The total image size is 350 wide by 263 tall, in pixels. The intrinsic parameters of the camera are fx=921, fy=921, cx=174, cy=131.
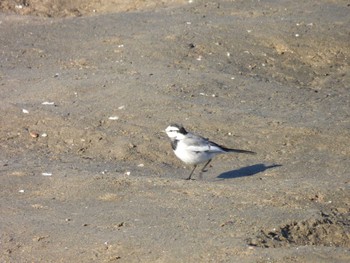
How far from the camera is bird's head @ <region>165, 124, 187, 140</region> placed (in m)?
11.0

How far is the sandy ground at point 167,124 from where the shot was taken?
856 centimetres

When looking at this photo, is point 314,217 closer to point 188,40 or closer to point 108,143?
point 108,143

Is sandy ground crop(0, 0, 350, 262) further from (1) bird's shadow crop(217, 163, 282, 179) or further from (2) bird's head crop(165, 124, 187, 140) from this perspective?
(2) bird's head crop(165, 124, 187, 140)

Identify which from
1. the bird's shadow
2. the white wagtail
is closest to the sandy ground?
the bird's shadow

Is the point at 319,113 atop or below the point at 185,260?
below

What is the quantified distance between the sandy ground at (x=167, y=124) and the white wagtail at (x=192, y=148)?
11.4 inches

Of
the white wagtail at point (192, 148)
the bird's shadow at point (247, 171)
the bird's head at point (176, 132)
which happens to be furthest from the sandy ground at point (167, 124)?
the bird's head at point (176, 132)

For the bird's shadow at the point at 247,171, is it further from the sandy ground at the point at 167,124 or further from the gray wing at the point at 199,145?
the gray wing at the point at 199,145

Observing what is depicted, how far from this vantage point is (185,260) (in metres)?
7.87

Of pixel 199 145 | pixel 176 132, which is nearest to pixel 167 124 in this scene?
pixel 176 132

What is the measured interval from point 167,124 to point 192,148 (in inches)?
64.9

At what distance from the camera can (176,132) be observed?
36.2 feet

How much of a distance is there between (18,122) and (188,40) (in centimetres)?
432

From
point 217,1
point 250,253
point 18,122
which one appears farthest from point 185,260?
point 217,1
